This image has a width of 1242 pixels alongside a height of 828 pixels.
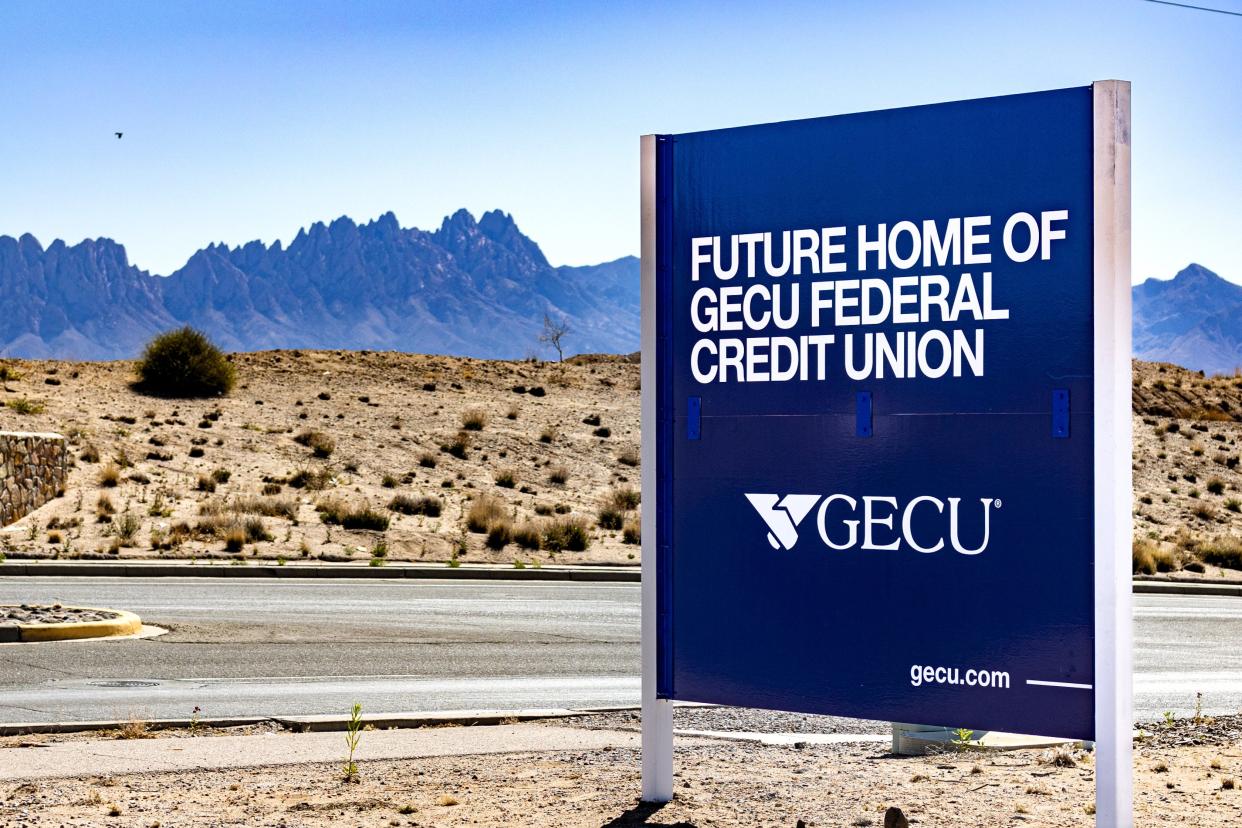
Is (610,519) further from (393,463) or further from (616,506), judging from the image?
(393,463)

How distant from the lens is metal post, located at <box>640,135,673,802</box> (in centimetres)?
803

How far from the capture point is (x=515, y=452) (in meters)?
55.1

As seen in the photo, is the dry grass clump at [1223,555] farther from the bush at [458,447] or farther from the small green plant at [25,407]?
the small green plant at [25,407]

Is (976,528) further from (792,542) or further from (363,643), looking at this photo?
(363,643)

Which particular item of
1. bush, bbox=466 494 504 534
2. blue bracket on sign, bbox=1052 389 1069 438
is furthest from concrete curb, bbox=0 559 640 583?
blue bracket on sign, bbox=1052 389 1069 438

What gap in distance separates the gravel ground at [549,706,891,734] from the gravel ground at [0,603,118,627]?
7.64 metres

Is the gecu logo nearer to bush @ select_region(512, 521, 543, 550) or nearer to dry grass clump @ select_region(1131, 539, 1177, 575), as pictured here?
bush @ select_region(512, 521, 543, 550)

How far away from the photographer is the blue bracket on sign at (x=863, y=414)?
7.32m

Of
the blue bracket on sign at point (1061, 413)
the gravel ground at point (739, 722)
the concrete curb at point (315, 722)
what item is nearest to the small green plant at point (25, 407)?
the concrete curb at point (315, 722)

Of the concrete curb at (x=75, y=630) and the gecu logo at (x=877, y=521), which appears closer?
the gecu logo at (x=877, y=521)

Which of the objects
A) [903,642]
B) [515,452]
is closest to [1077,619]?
[903,642]

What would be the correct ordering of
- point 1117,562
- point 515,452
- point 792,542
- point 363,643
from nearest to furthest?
1. point 1117,562
2. point 792,542
3. point 363,643
4. point 515,452

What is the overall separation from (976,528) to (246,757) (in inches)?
195

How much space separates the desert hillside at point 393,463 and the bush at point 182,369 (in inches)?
39.1
